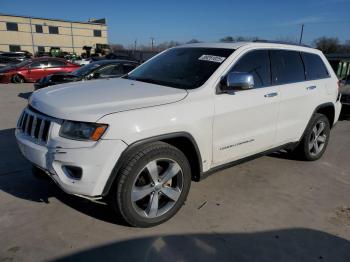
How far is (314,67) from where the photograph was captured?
199 inches

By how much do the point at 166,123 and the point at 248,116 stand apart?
3.94ft

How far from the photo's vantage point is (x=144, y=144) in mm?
2990

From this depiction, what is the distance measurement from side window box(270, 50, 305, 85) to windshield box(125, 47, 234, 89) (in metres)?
0.75

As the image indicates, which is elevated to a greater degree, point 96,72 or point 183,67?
point 183,67

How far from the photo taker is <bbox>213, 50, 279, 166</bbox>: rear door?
3.59 m

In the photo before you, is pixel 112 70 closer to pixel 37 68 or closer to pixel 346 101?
pixel 346 101

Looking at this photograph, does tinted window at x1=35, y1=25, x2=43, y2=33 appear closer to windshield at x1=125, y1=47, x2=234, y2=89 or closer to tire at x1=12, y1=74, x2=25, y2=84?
tire at x1=12, y1=74, x2=25, y2=84

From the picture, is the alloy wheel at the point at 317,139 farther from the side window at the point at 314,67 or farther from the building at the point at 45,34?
the building at the point at 45,34

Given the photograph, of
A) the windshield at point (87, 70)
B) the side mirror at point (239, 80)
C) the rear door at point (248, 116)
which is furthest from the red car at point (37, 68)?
the side mirror at point (239, 80)

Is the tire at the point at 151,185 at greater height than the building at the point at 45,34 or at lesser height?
lesser

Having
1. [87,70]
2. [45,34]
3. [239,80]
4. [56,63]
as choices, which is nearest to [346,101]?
[239,80]

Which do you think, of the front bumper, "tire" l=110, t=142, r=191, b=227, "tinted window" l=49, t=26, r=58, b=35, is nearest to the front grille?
the front bumper

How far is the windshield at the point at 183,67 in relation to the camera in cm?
369

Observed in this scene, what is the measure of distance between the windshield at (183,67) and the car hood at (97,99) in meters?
0.24
